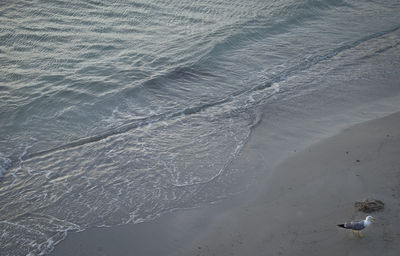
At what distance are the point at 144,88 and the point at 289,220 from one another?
7.47 metres

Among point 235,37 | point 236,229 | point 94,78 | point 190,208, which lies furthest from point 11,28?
point 236,229

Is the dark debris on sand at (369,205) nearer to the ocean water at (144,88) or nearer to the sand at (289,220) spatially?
the sand at (289,220)

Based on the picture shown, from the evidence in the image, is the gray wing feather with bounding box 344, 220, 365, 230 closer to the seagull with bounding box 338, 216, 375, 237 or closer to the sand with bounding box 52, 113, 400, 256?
the seagull with bounding box 338, 216, 375, 237

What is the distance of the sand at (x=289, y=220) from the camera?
646 cm

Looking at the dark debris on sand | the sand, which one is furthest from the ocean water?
the dark debris on sand

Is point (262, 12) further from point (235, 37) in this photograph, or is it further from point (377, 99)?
point (377, 99)

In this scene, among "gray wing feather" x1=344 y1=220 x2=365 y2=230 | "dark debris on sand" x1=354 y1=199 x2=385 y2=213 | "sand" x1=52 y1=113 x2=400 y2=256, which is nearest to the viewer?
"gray wing feather" x1=344 y1=220 x2=365 y2=230

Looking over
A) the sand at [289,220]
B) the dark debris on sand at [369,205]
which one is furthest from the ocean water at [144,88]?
the dark debris on sand at [369,205]

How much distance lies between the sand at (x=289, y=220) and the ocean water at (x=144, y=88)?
0.47 m

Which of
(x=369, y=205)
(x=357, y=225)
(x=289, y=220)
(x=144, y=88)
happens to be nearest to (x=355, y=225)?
(x=357, y=225)

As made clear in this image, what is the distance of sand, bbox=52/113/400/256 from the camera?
6.46 m

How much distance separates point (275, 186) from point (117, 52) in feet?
31.7

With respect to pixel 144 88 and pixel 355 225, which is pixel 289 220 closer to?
pixel 355 225

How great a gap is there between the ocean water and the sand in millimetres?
470
